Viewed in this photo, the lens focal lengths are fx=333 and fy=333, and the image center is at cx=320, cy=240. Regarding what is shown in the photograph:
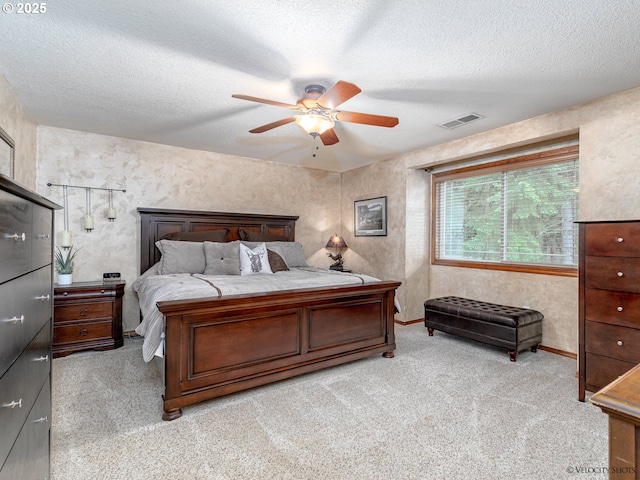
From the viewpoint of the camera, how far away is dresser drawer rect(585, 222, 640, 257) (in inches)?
90.1

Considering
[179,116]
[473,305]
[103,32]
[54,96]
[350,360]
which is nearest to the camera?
[103,32]

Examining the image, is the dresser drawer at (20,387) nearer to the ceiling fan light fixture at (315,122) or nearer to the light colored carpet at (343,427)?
the light colored carpet at (343,427)

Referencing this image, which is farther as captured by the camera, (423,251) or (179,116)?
(423,251)

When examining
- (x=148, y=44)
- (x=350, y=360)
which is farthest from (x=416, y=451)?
(x=148, y=44)

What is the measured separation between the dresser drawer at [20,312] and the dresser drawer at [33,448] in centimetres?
28

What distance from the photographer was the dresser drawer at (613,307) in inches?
91.0

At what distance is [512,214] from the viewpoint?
413 centimetres

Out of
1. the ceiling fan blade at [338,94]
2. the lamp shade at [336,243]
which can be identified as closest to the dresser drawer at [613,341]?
the ceiling fan blade at [338,94]

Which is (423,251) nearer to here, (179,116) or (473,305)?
(473,305)

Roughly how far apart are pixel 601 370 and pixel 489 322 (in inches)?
45.1

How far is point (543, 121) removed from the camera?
3316 millimetres

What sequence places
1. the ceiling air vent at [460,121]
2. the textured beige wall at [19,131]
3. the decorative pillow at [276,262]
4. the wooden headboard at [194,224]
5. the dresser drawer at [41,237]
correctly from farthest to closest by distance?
the wooden headboard at [194,224]
the decorative pillow at [276,262]
the ceiling air vent at [460,121]
the textured beige wall at [19,131]
the dresser drawer at [41,237]

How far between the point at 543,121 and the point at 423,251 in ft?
7.49

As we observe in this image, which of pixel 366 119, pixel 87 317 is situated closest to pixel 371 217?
pixel 366 119
